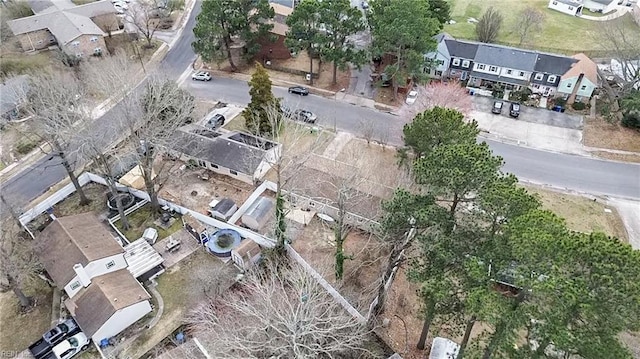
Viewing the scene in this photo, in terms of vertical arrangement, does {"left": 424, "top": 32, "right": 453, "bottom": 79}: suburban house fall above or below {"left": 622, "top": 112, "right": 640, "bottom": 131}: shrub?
above

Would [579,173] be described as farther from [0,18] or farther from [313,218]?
[0,18]

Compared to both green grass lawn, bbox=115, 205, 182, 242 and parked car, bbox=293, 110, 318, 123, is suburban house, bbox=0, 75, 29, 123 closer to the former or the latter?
green grass lawn, bbox=115, 205, 182, 242

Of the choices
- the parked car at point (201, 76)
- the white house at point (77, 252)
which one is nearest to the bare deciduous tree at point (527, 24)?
the parked car at point (201, 76)

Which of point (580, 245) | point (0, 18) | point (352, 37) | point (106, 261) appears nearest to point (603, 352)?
point (580, 245)

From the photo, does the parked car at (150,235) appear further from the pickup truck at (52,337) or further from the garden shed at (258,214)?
the pickup truck at (52,337)

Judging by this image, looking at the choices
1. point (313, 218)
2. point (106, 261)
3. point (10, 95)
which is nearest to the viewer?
point (106, 261)

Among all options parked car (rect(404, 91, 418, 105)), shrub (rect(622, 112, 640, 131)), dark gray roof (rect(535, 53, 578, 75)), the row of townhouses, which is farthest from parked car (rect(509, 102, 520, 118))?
parked car (rect(404, 91, 418, 105))

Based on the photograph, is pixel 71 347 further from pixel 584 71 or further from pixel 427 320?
pixel 584 71
